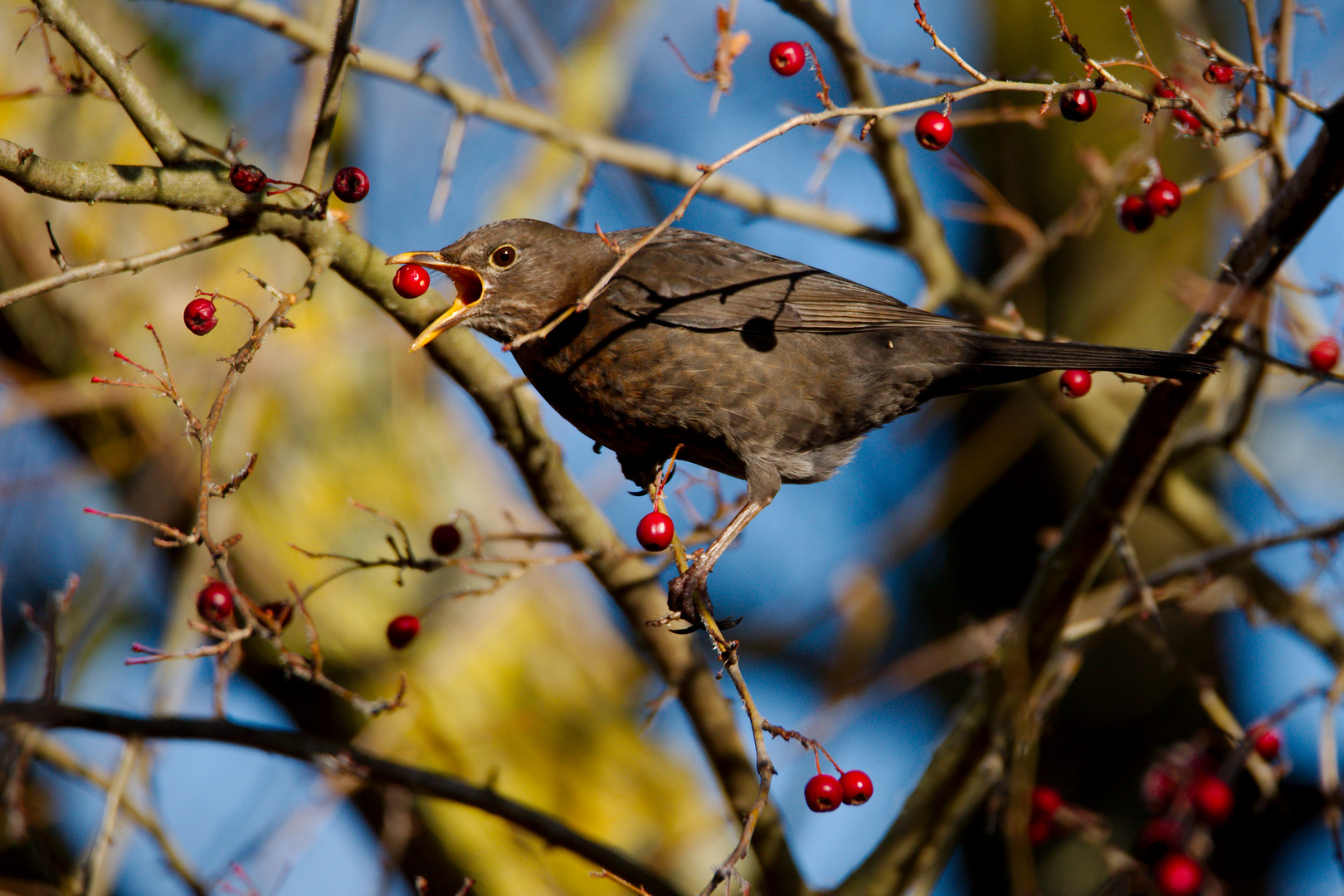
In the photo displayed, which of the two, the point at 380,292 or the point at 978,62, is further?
the point at 978,62

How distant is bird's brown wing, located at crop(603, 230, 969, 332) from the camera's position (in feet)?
11.5

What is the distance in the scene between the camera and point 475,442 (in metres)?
6.51

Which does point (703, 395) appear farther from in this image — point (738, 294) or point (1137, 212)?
point (1137, 212)

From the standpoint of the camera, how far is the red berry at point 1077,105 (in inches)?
100

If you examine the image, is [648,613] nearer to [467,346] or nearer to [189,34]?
[467,346]

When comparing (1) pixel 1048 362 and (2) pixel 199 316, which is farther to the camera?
(1) pixel 1048 362

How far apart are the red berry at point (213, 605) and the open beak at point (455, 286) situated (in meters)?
0.87

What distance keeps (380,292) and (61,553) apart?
12.8 ft

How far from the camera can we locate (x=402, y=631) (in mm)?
3311

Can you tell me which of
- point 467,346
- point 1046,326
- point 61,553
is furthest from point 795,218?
point 61,553

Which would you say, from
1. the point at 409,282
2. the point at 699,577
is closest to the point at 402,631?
the point at 699,577

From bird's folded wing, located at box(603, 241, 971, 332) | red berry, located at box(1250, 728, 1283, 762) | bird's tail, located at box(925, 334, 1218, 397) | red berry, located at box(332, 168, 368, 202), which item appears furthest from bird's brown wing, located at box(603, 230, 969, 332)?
red berry, located at box(1250, 728, 1283, 762)

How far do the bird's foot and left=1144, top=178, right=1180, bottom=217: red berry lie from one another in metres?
1.69

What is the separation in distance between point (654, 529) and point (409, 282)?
3.19 feet
